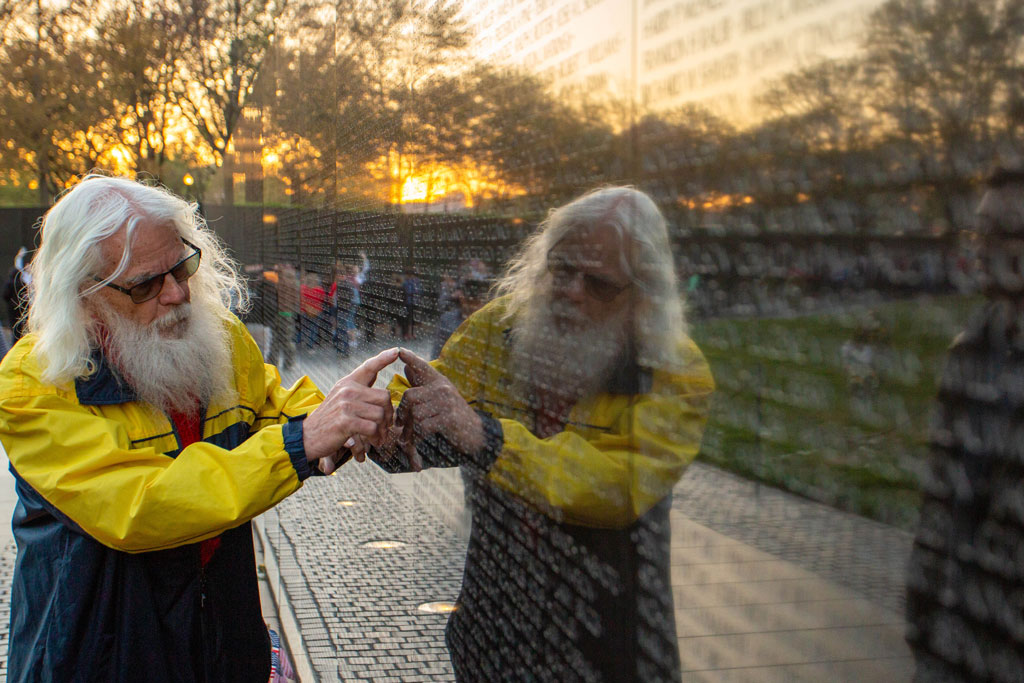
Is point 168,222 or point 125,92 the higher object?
point 125,92

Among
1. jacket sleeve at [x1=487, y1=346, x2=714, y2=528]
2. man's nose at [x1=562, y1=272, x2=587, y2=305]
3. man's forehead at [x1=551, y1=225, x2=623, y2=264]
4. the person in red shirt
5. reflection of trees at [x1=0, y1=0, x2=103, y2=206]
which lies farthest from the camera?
reflection of trees at [x1=0, y1=0, x2=103, y2=206]

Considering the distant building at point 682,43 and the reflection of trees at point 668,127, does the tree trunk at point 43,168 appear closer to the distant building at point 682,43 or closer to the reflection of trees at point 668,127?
the reflection of trees at point 668,127

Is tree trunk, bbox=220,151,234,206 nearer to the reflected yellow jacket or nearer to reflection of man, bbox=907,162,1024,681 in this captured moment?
the reflected yellow jacket

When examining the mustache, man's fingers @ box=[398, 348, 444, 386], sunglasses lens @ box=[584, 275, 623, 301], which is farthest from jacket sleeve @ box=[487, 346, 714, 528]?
the mustache

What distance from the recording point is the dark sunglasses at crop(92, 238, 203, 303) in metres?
2.08

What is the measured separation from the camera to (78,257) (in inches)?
79.5

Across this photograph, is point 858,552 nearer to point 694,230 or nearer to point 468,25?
point 694,230

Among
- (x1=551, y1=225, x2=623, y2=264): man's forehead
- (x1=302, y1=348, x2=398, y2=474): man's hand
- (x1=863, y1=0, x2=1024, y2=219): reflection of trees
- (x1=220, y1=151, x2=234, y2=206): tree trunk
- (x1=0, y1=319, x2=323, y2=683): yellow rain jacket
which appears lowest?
(x1=0, y1=319, x2=323, y2=683): yellow rain jacket

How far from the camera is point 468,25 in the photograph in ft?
6.25

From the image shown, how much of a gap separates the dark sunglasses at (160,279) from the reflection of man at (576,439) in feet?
2.12

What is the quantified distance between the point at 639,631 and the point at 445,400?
29.5 inches

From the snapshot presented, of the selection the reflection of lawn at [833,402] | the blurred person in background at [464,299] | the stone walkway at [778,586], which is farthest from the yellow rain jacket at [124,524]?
the reflection of lawn at [833,402]

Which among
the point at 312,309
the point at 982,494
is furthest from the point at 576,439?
the point at 312,309

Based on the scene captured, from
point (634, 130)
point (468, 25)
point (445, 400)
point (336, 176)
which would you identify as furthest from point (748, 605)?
point (336, 176)
